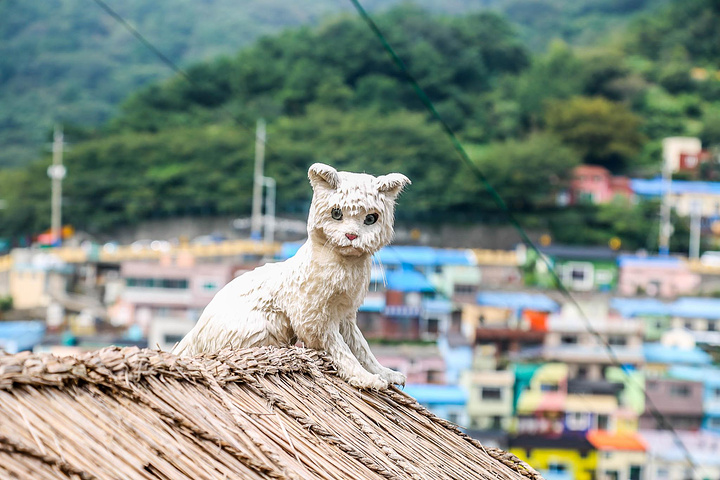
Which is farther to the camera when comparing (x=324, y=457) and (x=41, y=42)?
(x=41, y=42)

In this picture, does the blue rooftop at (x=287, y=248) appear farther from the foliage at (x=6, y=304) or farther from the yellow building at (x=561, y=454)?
the yellow building at (x=561, y=454)

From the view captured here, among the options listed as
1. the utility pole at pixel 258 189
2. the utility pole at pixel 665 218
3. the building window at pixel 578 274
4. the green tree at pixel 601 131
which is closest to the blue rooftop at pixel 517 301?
the building window at pixel 578 274

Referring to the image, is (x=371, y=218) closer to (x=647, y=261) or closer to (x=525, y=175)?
(x=647, y=261)

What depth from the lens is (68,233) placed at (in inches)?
1928

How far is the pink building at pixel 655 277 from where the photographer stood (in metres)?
42.4

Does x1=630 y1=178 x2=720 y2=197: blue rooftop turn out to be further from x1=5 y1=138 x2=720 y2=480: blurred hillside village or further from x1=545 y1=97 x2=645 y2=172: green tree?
x1=545 y1=97 x2=645 y2=172: green tree

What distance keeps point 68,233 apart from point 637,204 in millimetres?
25633

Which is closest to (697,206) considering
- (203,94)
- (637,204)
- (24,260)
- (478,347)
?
(637,204)

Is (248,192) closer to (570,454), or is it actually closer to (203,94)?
(203,94)

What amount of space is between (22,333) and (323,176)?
35.2 metres

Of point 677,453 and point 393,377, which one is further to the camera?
point 677,453

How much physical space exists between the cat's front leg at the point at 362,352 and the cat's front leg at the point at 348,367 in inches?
4.3

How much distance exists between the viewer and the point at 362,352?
13.4ft

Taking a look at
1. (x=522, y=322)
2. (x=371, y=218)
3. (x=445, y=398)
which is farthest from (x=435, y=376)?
(x=371, y=218)
